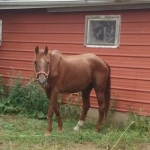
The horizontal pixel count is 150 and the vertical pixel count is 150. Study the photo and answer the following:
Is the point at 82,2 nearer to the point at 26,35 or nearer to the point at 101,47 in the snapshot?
the point at 101,47

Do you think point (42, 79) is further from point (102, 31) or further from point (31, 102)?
point (31, 102)

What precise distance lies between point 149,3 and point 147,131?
2.82m

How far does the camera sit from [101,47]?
31.0 ft

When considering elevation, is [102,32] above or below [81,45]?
above

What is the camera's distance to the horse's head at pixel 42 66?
720cm

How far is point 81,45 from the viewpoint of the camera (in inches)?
387

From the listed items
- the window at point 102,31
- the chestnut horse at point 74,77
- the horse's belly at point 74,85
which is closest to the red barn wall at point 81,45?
the window at point 102,31

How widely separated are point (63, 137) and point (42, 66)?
4.76 ft

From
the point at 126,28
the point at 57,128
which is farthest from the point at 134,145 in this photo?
the point at 126,28

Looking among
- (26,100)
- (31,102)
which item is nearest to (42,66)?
(31,102)

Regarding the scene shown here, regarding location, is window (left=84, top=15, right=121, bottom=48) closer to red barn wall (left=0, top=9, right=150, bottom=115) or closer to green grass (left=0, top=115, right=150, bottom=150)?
red barn wall (left=0, top=9, right=150, bottom=115)

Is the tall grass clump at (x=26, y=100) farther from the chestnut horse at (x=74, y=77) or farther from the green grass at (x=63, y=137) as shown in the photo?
the chestnut horse at (x=74, y=77)

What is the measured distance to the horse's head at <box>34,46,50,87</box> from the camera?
720 centimetres

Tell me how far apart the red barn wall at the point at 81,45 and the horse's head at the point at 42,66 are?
241 centimetres
